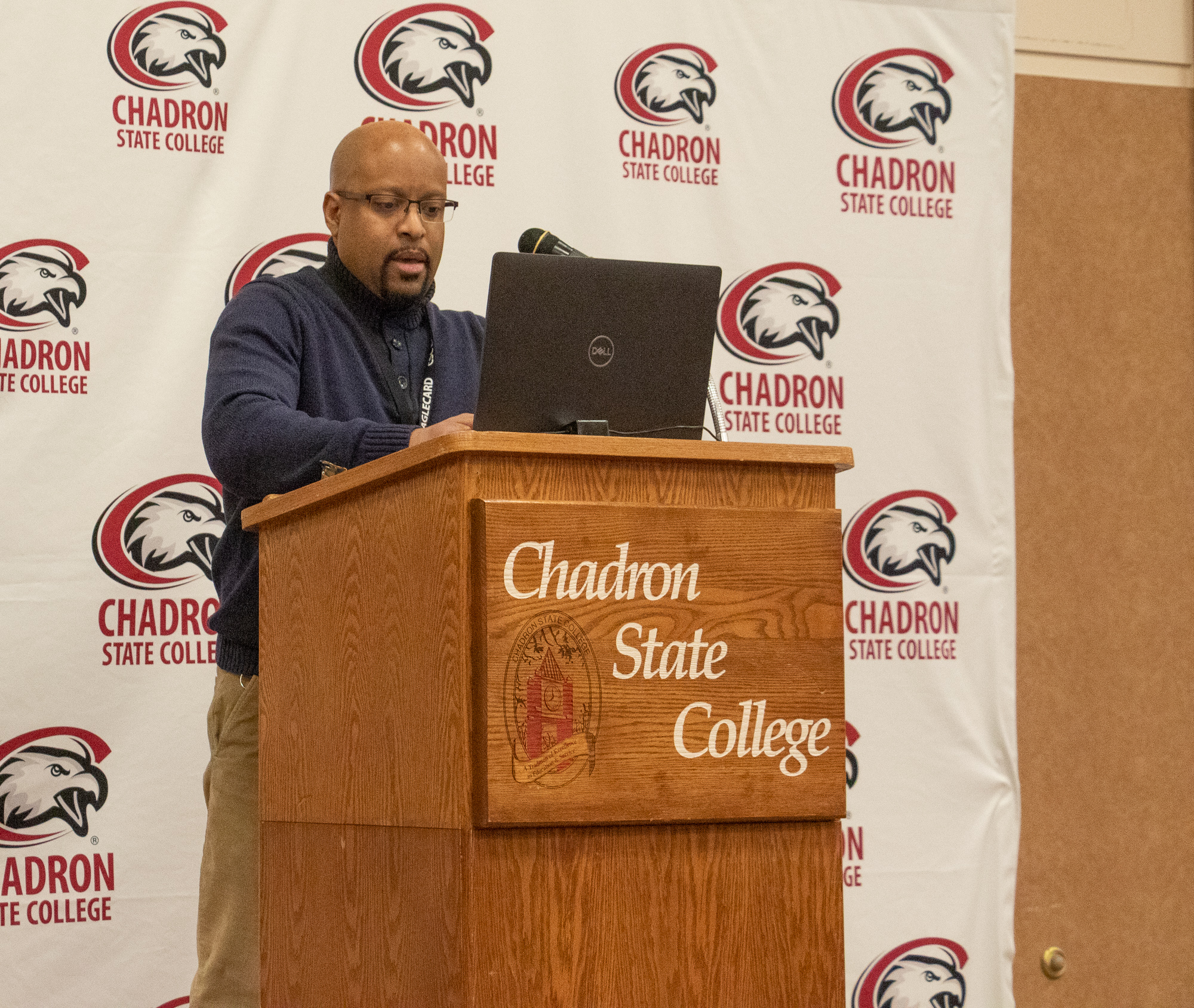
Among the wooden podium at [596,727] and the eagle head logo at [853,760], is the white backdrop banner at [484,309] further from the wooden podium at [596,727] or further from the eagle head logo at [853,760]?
the wooden podium at [596,727]

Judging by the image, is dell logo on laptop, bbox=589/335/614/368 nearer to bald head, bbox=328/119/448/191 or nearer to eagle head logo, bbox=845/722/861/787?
bald head, bbox=328/119/448/191

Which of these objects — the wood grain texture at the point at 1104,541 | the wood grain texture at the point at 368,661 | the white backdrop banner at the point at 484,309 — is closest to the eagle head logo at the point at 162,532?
the white backdrop banner at the point at 484,309

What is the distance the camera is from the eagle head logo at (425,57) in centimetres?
339

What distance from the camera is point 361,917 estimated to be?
5.24 feet

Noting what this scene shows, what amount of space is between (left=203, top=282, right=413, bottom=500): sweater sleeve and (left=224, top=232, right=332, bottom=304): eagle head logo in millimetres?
1038

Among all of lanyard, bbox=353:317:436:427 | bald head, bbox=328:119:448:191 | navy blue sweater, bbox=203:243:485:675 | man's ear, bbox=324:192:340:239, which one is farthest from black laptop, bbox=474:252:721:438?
man's ear, bbox=324:192:340:239

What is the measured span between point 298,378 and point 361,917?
90 cm

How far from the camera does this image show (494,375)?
1573 millimetres

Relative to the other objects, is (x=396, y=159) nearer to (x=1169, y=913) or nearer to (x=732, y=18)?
(x=732, y=18)

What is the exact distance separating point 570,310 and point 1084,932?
9.98ft

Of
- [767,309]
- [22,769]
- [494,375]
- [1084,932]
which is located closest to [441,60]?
[767,309]

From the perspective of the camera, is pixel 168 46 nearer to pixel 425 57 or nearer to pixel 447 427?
pixel 425 57

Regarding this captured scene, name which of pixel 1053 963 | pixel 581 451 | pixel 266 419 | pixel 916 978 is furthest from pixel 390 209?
pixel 1053 963

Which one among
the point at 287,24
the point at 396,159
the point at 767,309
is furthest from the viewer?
the point at 767,309
